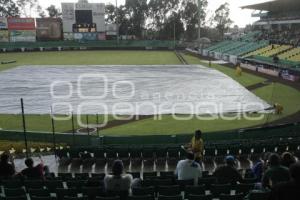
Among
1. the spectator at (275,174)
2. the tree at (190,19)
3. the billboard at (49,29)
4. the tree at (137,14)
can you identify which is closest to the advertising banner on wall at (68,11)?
the billboard at (49,29)

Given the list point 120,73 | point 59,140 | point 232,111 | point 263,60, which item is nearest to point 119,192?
point 59,140

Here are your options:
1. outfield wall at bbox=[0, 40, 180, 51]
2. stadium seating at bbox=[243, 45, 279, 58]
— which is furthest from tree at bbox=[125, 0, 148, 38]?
stadium seating at bbox=[243, 45, 279, 58]

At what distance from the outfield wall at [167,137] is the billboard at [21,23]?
87.7 m

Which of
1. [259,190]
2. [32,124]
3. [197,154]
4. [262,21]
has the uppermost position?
[262,21]

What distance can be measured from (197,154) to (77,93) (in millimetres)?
28795

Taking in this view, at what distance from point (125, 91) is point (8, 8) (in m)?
138

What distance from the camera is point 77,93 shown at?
41531 mm

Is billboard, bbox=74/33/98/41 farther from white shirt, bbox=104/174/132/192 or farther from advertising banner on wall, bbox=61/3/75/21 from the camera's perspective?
white shirt, bbox=104/174/132/192

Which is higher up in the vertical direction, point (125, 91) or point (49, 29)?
point (49, 29)

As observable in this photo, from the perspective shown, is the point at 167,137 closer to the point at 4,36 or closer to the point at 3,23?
the point at 4,36

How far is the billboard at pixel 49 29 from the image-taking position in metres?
106

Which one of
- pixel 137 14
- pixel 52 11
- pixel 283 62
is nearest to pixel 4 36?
pixel 137 14

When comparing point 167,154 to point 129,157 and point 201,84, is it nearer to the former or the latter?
point 129,157

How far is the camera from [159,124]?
28.6 m
